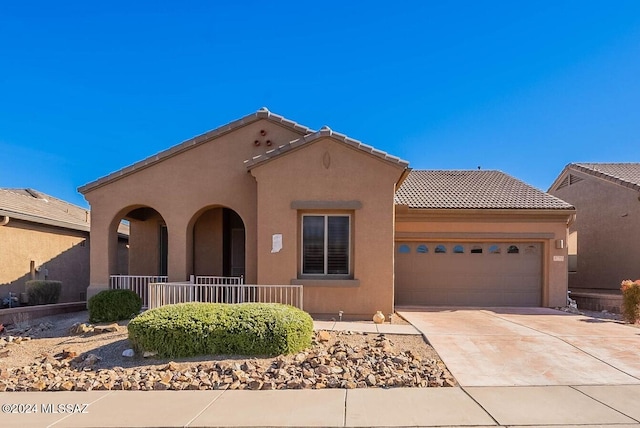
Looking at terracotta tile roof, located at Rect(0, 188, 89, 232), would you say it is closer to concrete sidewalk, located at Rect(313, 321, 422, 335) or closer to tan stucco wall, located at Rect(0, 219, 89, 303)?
tan stucco wall, located at Rect(0, 219, 89, 303)

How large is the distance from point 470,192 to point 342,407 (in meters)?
11.9

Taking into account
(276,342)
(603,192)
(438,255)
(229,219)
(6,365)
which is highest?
(603,192)

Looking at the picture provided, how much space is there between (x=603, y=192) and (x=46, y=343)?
20625 mm

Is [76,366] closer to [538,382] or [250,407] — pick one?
[250,407]

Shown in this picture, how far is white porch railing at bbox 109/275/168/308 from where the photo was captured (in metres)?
12.2

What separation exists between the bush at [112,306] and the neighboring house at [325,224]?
65.5 inches

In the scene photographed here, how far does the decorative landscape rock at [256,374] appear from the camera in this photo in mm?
6445

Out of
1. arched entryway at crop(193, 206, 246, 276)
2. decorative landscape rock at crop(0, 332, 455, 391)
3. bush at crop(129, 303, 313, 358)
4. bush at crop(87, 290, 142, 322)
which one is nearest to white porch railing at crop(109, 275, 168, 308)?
bush at crop(87, 290, 142, 322)

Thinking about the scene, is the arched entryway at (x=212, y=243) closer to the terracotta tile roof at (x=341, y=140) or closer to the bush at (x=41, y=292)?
the terracotta tile roof at (x=341, y=140)

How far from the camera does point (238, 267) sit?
46.8 ft

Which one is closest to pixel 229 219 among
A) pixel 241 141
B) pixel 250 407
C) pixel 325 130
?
pixel 241 141

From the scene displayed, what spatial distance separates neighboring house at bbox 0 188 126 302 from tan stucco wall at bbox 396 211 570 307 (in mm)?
13632

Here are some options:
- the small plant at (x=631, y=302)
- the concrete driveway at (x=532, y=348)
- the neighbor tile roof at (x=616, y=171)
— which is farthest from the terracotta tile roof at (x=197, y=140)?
the neighbor tile roof at (x=616, y=171)

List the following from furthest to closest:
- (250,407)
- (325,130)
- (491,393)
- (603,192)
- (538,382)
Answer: (603,192)
(325,130)
(538,382)
(491,393)
(250,407)
